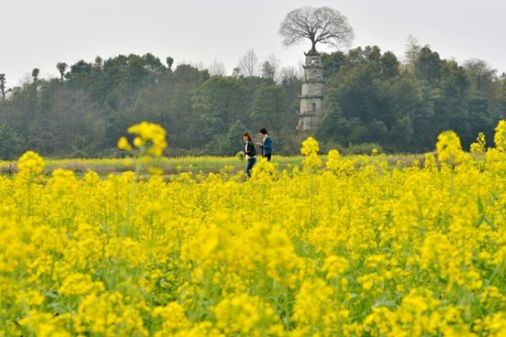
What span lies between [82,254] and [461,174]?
12.0 feet

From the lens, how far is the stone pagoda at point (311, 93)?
174 ft

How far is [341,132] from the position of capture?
46438 mm

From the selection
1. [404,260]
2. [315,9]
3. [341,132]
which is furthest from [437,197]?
[315,9]

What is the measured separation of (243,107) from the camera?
51.9 meters

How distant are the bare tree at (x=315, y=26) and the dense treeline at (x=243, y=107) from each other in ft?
5.17

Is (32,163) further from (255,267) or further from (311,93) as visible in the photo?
(311,93)

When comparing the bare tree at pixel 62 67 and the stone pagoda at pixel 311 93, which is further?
the bare tree at pixel 62 67

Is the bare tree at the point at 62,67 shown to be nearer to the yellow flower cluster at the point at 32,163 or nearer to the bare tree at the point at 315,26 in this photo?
the bare tree at the point at 315,26

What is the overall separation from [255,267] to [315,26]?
54.7 meters

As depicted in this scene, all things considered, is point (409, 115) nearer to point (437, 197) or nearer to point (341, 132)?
point (341, 132)

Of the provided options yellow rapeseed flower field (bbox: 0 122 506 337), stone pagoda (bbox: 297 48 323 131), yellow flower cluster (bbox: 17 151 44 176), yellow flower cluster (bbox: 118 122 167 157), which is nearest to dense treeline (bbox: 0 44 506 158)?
stone pagoda (bbox: 297 48 323 131)

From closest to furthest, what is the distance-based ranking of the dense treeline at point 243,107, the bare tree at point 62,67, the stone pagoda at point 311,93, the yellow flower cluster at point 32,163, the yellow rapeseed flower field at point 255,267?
the yellow rapeseed flower field at point 255,267
the yellow flower cluster at point 32,163
the dense treeline at point 243,107
the stone pagoda at point 311,93
the bare tree at point 62,67

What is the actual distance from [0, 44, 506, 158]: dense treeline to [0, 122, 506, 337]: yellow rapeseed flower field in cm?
3887

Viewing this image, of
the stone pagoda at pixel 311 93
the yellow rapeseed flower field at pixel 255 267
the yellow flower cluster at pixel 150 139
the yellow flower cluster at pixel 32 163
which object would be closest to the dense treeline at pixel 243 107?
the stone pagoda at pixel 311 93
